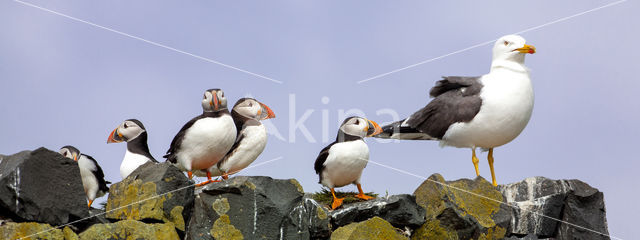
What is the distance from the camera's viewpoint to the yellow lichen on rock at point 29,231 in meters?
6.93

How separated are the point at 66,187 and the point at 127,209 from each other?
76 cm

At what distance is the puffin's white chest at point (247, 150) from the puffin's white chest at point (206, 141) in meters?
0.23

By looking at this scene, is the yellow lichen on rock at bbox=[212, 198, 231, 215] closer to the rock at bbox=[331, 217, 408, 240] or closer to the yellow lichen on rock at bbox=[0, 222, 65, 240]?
the rock at bbox=[331, 217, 408, 240]

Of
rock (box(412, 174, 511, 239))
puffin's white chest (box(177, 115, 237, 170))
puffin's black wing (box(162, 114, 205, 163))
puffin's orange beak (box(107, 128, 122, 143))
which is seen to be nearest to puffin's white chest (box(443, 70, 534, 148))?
rock (box(412, 174, 511, 239))

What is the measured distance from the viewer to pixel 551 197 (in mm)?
10109

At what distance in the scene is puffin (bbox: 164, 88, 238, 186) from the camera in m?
9.03

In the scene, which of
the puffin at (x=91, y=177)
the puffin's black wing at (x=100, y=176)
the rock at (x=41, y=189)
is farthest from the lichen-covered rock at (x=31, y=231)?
the puffin's black wing at (x=100, y=176)

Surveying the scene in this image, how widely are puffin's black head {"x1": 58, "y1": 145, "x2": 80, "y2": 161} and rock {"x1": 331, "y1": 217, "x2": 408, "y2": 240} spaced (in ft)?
13.4

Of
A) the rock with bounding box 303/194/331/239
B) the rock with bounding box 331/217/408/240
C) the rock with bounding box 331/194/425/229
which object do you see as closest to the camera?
the rock with bounding box 331/217/408/240

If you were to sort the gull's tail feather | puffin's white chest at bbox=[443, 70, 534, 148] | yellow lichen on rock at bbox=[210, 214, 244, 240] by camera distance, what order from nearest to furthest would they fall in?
yellow lichen on rock at bbox=[210, 214, 244, 240], puffin's white chest at bbox=[443, 70, 534, 148], the gull's tail feather

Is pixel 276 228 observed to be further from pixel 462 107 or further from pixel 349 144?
pixel 462 107

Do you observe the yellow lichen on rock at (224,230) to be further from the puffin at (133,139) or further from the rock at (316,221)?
the puffin at (133,139)

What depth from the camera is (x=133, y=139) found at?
32.3 feet

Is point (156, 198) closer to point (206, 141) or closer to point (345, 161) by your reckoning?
point (206, 141)
